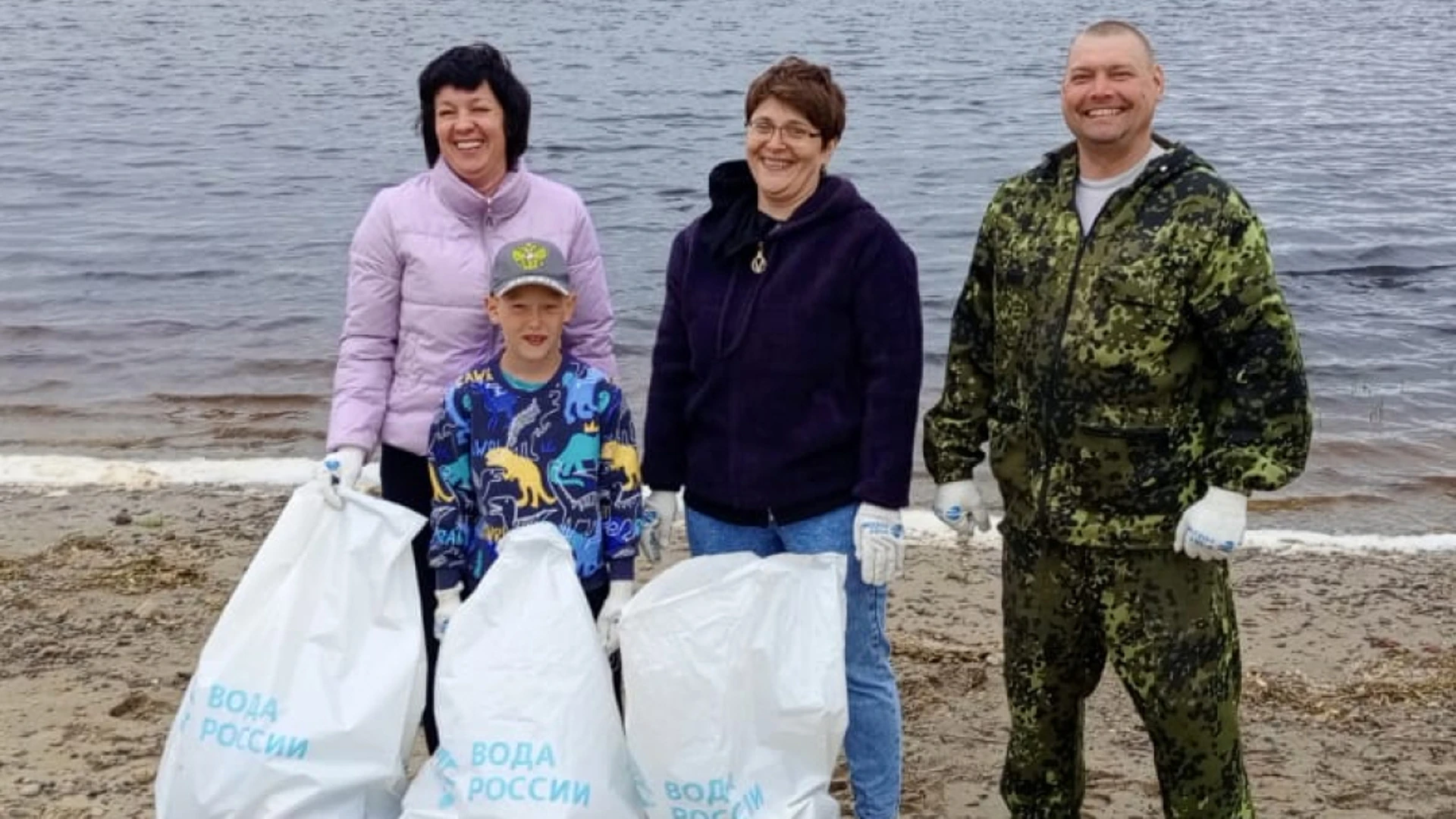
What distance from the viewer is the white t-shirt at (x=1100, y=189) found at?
3549 mm

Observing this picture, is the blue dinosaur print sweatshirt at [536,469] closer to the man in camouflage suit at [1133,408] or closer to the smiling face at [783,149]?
the smiling face at [783,149]

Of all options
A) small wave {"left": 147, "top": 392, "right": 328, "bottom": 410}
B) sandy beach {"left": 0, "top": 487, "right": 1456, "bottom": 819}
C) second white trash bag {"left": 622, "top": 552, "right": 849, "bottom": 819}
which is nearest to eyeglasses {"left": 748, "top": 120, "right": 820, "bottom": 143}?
second white trash bag {"left": 622, "top": 552, "right": 849, "bottom": 819}

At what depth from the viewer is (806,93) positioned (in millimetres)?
3654

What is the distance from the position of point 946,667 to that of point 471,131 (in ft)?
8.83

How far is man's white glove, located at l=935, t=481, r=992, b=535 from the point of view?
12.7ft

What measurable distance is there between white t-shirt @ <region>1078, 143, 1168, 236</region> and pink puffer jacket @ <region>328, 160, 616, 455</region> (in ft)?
3.66

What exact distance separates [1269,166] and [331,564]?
1425 cm

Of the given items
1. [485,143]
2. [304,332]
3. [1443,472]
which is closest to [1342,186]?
[1443,472]

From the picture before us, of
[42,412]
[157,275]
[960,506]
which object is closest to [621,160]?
[157,275]

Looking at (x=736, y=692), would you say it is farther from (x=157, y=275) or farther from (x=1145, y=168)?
(x=157, y=275)

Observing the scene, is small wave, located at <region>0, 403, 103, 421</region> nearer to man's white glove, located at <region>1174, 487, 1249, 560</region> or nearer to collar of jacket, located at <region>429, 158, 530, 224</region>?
collar of jacket, located at <region>429, 158, 530, 224</region>

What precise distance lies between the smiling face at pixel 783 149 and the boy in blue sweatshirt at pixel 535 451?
1.58ft

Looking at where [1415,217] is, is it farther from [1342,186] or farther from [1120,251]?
[1120,251]

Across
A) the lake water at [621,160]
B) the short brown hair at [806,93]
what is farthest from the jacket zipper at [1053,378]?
the lake water at [621,160]
